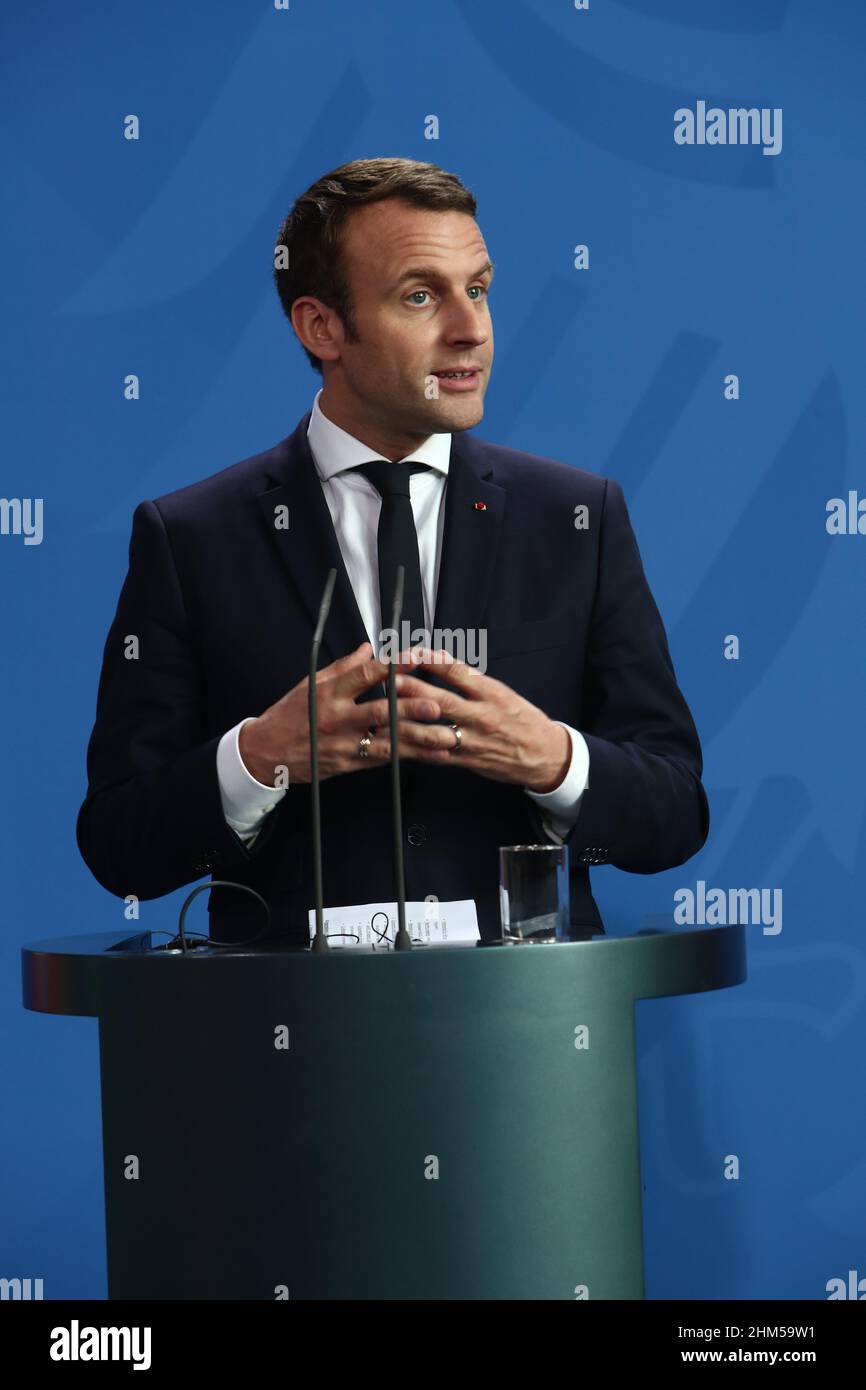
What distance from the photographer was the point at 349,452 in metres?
2.37

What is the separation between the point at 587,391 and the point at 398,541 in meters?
1.39

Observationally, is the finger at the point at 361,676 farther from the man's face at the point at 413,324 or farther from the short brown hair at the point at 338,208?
the short brown hair at the point at 338,208

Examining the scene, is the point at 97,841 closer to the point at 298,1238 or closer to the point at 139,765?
the point at 139,765

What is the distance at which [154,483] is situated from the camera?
11.7 feet

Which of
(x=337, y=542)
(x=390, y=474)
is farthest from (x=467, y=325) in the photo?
(x=337, y=542)

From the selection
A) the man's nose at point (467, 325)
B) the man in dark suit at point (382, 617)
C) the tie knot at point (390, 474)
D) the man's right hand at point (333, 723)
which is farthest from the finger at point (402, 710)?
the man's nose at point (467, 325)

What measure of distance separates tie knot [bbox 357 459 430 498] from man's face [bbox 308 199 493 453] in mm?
44

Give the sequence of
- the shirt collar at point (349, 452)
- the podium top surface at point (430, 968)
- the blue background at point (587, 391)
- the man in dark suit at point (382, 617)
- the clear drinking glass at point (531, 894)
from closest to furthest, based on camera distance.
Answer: the podium top surface at point (430, 968) < the clear drinking glass at point (531, 894) < the man in dark suit at point (382, 617) < the shirt collar at point (349, 452) < the blue background at point (587, 391)

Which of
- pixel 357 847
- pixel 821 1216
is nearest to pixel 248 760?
pixel 357 847

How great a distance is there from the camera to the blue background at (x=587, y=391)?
351 cm

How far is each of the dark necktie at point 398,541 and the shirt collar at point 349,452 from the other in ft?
0.12

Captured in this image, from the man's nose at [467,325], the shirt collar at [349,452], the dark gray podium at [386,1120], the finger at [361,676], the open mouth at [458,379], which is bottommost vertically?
the dark gray podium at [386,1120]

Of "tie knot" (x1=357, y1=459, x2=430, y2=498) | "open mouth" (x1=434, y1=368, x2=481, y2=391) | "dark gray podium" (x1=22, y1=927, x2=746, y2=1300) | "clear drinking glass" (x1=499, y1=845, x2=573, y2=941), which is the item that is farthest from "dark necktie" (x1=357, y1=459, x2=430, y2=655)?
"dark gray podium" (x1=22, y1=927, x2=746, y2=1300)
